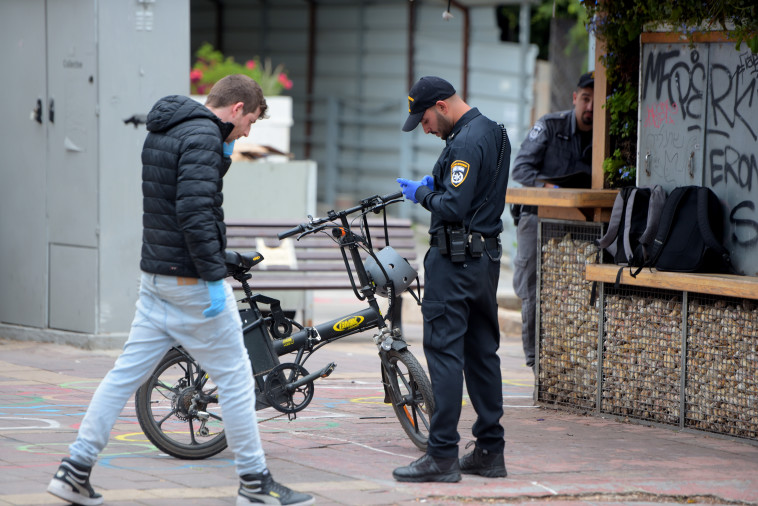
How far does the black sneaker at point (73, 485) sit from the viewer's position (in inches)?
187

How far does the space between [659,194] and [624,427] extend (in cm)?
139

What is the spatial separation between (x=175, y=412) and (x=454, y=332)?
146 cm

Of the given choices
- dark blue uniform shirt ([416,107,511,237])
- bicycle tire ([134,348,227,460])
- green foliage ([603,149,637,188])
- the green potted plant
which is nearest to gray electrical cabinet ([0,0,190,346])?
the green potted plant

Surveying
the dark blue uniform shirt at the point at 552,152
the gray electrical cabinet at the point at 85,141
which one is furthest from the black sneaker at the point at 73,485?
the gray electrical cabinet at the point at 85,141

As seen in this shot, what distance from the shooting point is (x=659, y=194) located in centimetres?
671

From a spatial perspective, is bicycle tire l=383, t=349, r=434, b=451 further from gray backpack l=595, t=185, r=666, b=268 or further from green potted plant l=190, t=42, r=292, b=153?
green potted plant l=190, t=42, r=292, b=153

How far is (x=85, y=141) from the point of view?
931 cm

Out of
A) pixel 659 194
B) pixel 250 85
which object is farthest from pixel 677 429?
pixel 250 85

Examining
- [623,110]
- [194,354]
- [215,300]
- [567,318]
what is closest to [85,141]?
[567,318]

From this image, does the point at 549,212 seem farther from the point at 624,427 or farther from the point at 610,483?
the point at 610,483

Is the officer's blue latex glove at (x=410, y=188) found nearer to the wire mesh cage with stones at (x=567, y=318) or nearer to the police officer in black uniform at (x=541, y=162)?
the wire mesh cage with stones at (x=567, y=318)

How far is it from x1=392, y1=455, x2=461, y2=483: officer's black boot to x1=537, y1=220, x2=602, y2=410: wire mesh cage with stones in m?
2.14

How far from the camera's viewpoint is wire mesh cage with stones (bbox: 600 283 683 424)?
685 centimetres

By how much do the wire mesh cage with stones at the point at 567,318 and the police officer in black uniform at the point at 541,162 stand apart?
343 mm
